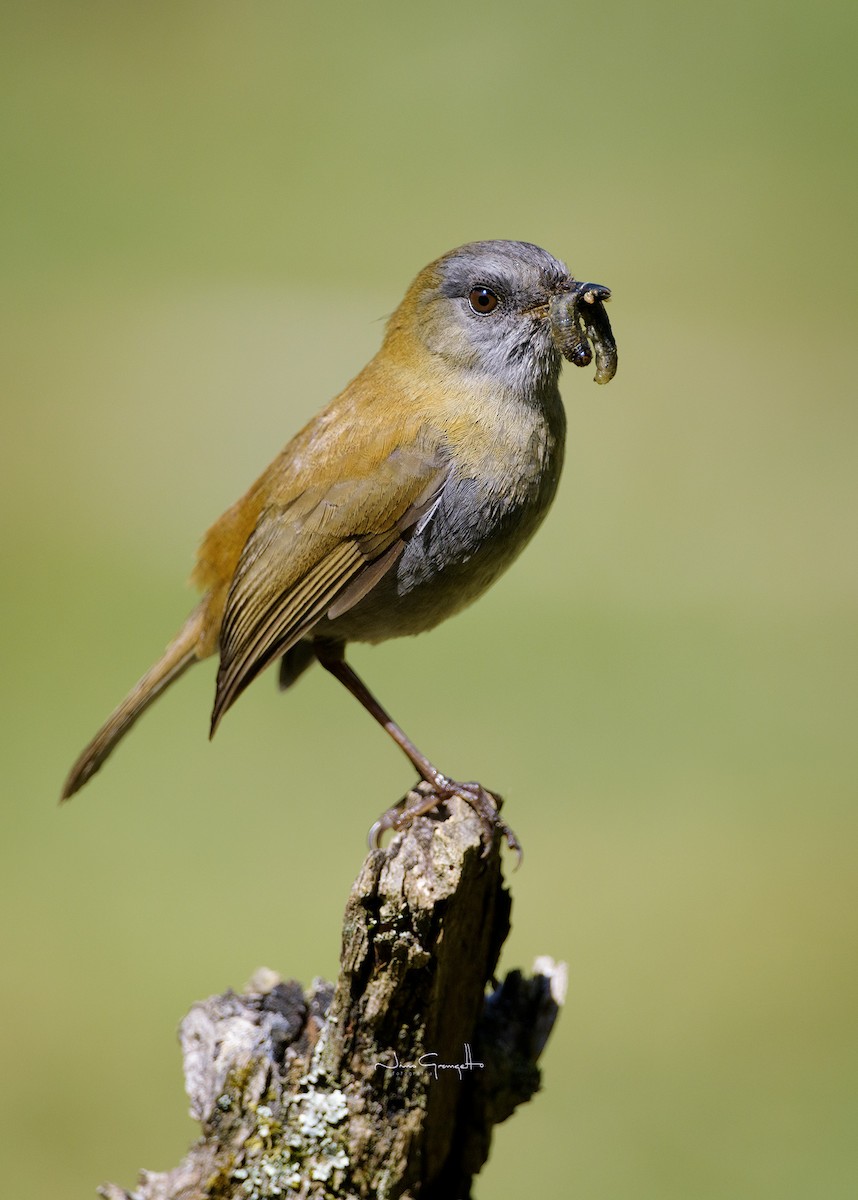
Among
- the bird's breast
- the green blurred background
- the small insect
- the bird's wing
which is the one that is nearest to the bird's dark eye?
the small insect

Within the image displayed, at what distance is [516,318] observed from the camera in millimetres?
3887

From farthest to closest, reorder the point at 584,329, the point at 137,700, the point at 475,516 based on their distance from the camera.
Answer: the point at 137,700, the point at 584,329, the point at 475,516

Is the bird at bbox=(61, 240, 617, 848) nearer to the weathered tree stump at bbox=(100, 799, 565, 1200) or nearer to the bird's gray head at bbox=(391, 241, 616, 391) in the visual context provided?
the bird's gray head at bbox=(391, 241, 616, 391)

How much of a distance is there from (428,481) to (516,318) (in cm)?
57

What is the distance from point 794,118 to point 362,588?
31.7 ft

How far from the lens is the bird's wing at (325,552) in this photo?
3.70 m

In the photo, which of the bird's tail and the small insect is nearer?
the small insect

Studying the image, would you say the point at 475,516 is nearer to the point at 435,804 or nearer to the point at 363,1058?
the point at 435,804

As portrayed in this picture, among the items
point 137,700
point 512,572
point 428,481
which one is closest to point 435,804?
point 428,481

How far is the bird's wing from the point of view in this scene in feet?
12.1

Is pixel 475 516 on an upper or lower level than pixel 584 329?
lower

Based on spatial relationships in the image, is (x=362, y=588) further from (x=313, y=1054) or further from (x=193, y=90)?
(x=193, y=90)

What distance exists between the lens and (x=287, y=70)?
13156 millimetres

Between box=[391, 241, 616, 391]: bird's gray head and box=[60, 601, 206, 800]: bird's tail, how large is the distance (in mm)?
1127
